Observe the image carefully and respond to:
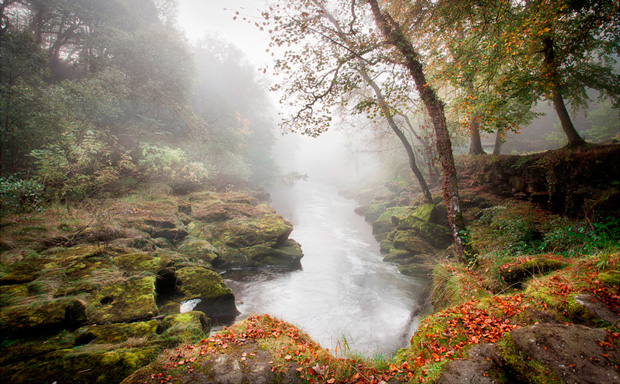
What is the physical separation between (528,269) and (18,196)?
12922mm

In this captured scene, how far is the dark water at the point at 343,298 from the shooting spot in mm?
6414

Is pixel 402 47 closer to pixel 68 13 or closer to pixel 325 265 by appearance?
pixel 325 265

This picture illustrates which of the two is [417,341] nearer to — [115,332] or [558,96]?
[115,332]

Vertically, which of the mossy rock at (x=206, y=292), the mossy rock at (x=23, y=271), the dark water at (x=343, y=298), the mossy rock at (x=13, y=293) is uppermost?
the mossy rock at (x=23, y=271)

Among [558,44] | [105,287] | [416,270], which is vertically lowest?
[416,270]

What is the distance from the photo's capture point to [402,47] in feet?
20.9

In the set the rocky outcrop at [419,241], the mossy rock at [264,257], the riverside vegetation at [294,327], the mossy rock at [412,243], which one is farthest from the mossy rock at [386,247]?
the mossy rock at [264,257]

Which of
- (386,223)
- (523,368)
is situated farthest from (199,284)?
(386,223)

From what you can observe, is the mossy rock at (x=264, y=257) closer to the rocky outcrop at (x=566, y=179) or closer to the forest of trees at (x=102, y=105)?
the forest of trees at (x=102, y=105)

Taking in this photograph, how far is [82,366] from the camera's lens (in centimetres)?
277

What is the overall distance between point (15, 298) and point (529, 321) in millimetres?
7552

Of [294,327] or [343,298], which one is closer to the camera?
[294,327]

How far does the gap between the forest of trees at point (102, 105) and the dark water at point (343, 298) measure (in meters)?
7.77

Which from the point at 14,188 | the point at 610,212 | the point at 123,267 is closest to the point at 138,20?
the point at 14,188
